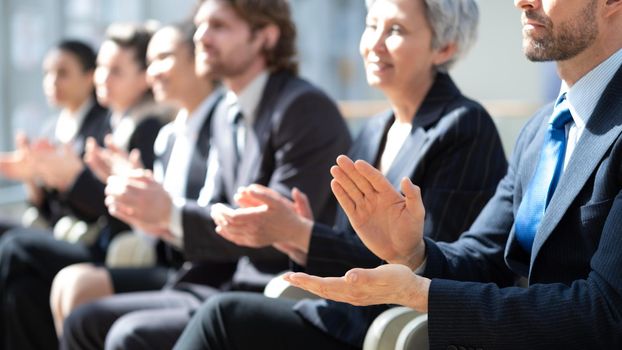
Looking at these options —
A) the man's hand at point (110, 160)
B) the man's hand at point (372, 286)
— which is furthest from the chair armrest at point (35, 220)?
the man's hand at point (372, 286)

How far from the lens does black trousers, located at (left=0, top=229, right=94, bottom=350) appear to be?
3.71 metres

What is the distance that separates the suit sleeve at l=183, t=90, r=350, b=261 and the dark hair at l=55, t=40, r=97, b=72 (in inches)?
88.1

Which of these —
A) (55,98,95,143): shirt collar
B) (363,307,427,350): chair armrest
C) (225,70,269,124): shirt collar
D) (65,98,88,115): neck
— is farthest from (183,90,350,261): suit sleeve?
(65,98,88,115): neck

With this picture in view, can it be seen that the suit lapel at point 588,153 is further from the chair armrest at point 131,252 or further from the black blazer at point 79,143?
the black blazer at point 79,143

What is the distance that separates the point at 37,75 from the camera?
732 centimetres

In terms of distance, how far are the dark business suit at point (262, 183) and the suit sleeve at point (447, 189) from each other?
1.83 ft

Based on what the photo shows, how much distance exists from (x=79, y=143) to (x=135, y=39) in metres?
0.58

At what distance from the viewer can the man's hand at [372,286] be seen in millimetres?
1637

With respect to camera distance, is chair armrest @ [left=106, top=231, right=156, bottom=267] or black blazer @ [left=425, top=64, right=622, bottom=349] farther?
chair armrest @ [left=106, top=231, right=156, bottom=267]

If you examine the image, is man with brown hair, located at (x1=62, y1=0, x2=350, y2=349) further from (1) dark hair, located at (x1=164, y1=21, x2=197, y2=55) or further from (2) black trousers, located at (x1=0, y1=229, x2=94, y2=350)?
(2) black trousers, located at (x1=0, y1=229, x2=94, y2=350)

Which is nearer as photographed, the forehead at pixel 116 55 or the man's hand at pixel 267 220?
the man's hand at pixel 267 220

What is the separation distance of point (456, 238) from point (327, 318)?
37 cm

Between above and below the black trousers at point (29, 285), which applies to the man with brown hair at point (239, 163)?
above

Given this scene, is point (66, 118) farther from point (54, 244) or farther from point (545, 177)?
point (545, 177)
